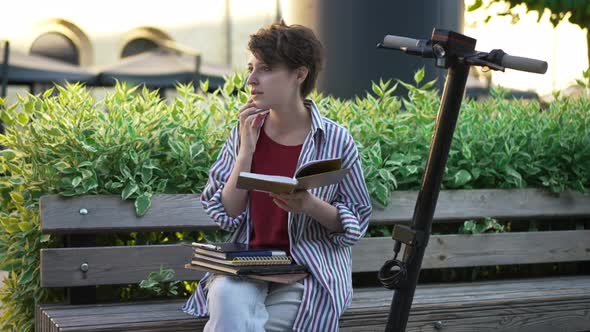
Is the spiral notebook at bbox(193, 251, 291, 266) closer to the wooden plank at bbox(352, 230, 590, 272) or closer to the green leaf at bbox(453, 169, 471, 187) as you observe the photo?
the wooden plank at bbox(352, 230, 590, 272)

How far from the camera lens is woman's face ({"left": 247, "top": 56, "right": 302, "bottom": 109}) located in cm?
317

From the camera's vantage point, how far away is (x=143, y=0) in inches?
726

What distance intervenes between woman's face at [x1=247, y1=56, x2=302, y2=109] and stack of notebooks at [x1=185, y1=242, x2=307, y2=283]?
463 millimetres

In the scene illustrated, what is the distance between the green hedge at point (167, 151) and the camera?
3.72 meters

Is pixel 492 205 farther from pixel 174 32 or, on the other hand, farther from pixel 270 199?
pixel 174 32

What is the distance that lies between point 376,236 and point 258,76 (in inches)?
50.7

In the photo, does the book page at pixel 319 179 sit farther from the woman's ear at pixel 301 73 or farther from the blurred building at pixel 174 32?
the blurred building at pixel 174 32

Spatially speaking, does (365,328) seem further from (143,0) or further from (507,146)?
(143,0)

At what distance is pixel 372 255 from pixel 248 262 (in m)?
1.12

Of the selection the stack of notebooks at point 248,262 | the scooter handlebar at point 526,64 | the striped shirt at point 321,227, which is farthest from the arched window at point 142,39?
the scooter handlebar at point 526,64

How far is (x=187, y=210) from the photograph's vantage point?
3.76 metres

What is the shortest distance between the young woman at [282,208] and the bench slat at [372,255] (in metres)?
0.40

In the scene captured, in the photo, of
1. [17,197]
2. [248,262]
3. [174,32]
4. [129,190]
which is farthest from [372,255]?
[174,32]

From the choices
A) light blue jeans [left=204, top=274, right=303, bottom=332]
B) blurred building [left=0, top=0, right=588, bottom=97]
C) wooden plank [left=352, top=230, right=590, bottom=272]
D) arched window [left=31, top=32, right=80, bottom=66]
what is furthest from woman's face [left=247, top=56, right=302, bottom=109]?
arched window [left=31, top=32, right=80, bottom=66]
